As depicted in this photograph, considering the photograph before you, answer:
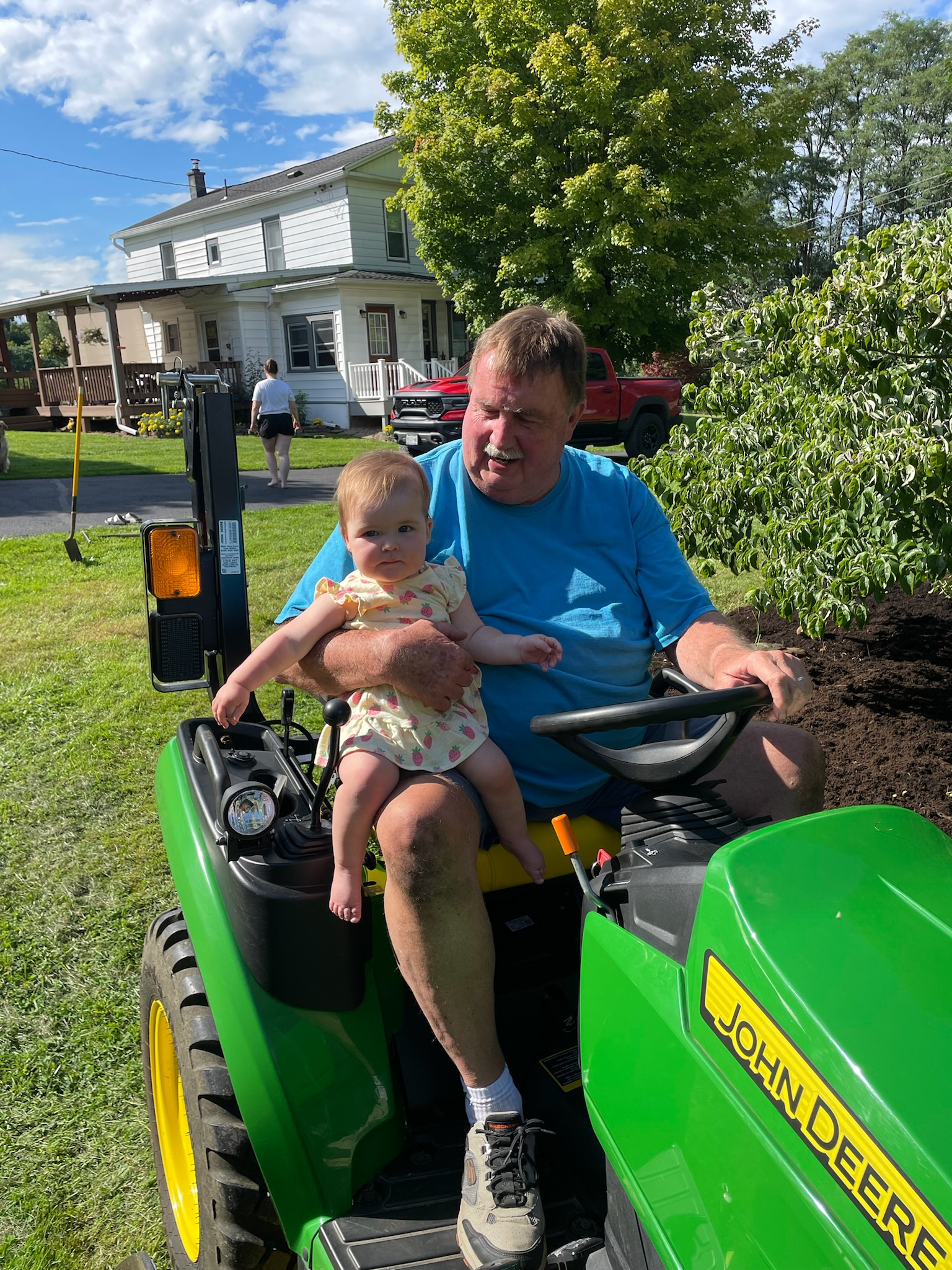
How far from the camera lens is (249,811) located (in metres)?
1.68

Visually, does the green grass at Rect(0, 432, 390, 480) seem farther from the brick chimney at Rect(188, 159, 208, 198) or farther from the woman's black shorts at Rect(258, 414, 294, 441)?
the brick chimney at Rect(188, 159, 208, 198)

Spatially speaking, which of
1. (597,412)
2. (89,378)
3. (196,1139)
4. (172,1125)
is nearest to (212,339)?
(89,378)

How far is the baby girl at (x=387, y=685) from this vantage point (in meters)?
1.69

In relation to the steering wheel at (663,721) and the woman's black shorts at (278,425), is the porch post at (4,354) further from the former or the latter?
the steering wheel at (663,721)

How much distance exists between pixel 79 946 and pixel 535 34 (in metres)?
18.4

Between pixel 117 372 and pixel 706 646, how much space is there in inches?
825

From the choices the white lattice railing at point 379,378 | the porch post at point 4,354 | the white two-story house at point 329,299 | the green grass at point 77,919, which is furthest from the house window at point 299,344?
the green grass at point 77,919

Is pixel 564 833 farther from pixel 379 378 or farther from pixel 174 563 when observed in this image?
pixel 379 378

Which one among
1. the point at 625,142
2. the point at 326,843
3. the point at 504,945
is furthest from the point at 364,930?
the point at 625,142

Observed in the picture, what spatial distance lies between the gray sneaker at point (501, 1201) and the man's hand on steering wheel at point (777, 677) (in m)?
0.82

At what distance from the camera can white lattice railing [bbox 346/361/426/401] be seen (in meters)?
21.3

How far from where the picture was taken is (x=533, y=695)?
203 cm

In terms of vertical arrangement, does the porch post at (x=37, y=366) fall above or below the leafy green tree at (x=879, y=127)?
below

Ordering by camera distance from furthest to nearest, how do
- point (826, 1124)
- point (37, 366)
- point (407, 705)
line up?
point (37, 366) < point (407, 705) < point (826, 1124)
